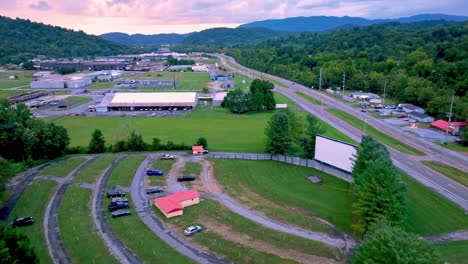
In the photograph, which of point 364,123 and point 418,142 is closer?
point 418,142

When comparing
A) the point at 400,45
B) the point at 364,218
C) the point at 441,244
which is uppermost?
the point at 400,45

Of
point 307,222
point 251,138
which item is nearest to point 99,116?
point 251,138

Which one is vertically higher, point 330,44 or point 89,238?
point 330,44

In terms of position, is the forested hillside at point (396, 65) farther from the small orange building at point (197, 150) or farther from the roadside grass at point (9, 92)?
the roadside grass at point (9, 92)

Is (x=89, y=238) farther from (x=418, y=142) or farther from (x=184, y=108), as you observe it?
(x=184, y=108)

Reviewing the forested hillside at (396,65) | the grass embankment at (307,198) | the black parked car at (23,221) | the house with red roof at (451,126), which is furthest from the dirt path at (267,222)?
the forested hillside at (396,65)

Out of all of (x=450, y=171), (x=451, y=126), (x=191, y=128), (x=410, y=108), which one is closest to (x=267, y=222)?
(x=450, y=171)
